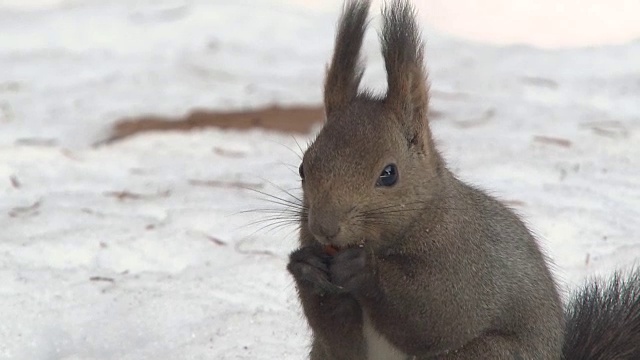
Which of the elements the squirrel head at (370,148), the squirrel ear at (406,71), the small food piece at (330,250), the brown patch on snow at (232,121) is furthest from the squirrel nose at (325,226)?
the brown patch on snow at (232,121)

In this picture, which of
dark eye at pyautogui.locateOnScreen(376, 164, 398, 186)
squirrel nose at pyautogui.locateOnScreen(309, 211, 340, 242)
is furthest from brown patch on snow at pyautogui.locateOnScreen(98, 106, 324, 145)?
squirrel nose at pyautogui.locateOnScreen(309, 211, 340, 242)

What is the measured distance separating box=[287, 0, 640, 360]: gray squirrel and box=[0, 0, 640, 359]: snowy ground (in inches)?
27.2

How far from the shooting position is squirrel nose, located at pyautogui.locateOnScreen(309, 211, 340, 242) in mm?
2443

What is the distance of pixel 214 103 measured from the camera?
6.18m

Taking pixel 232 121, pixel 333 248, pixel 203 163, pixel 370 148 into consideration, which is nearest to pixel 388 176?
pixel 370 148

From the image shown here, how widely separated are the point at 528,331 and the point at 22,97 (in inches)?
164

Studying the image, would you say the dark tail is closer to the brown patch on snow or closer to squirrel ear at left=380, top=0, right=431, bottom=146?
squirrel ear at left=380, top=0, right=431, bottom=146

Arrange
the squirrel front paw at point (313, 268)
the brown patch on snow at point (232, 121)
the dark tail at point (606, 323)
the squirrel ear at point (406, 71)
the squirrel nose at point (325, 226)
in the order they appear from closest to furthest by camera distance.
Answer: the squirrel nose at point (325, 226), the squirrel front paw at point (313, 268), the squirrel ear at point (406, 71), the dark tail at point (606, 323), the brown patch on snow at point (232, 121)

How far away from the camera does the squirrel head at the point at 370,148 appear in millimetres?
2504

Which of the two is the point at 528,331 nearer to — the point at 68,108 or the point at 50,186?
the point at 50,186

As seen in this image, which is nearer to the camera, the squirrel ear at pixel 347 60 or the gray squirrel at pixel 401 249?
the gray squirrel at pixel 401 249

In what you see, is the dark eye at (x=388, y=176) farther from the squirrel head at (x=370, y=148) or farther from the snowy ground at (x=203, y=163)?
the snowy ground at (x=203, y=163)

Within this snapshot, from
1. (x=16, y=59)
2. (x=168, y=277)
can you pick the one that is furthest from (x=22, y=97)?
(x=168, y=277)

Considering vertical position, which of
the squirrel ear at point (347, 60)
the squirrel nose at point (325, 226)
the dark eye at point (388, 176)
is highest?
the squirrel ear at point (347, 60)
